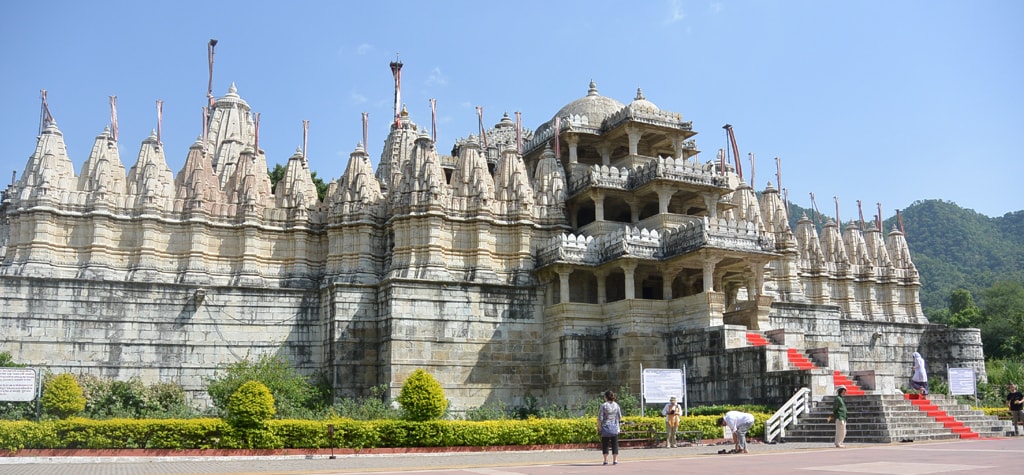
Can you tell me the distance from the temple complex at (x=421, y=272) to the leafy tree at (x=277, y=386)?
145 cm

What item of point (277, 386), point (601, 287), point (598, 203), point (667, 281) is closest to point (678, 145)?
point (598, 203)

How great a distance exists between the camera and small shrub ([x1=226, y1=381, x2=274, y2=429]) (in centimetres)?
2114

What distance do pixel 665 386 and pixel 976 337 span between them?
28.2m

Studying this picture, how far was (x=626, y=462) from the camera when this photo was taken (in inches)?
750

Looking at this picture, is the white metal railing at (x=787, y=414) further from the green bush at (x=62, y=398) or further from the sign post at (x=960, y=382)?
the green bush at (x=62, y=398)

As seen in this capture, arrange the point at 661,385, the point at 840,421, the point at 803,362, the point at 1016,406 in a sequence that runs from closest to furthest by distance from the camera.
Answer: the point at 840,421
the point at 661,385
the point at 1016,406
the point at 803,362

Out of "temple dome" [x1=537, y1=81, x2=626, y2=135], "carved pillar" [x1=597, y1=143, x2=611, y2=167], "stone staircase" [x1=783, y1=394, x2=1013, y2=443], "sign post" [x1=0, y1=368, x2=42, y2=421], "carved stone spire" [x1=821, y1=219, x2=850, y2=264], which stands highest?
"temple dome" [x1=537, y1=81, x2=626, y2=135]

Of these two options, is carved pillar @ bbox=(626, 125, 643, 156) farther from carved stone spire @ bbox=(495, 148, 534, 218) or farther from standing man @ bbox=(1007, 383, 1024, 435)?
standing man @ bbox=(1007, 383, 1024, 435)

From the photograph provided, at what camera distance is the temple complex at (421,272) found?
3309cm

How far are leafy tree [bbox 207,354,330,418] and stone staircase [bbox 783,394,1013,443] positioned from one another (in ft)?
46.9

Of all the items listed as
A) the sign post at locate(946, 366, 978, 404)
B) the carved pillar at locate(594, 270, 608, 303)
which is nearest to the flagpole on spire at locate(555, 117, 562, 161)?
the carved pillar at locate(594, 270, 608, 303)

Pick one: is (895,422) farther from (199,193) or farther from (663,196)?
(199,193)

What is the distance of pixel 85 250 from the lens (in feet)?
117

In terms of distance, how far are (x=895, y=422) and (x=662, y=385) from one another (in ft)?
20.2
